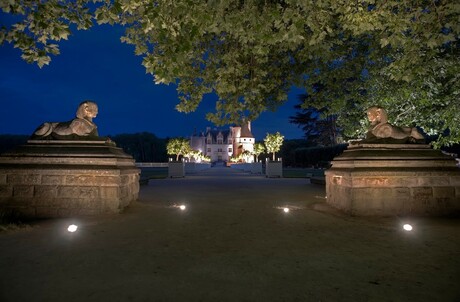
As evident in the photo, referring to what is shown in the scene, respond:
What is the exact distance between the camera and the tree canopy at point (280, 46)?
498cm

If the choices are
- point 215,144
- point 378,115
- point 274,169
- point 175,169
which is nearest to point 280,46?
point 378,115

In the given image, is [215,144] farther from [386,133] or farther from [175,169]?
[386,133]

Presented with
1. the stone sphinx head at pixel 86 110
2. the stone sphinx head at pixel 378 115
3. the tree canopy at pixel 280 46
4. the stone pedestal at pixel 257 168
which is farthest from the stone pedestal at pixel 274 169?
the stone sphinx head at pixel 86 110

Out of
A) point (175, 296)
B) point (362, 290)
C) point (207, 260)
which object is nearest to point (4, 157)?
point (207, 260)

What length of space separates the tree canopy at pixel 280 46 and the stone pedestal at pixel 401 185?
198 centimetres

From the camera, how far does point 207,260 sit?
3.77 m

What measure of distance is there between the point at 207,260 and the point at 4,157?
5.80 m

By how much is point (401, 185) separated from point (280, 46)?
5081mm

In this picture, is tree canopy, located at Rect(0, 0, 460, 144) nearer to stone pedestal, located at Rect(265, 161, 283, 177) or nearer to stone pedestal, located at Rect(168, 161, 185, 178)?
stone pedestal, located at Rect(265, 161, 283, 177)

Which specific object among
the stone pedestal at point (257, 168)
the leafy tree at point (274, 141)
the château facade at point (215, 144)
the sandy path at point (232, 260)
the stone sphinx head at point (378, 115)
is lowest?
the sandy path at point (232, 260)

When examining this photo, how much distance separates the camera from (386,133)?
24.7ft

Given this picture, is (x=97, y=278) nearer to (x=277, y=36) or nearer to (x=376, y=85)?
(x=277, y=36)

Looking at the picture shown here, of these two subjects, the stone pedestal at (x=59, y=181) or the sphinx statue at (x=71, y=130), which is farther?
the sphinx statue at (x=71, y=130)

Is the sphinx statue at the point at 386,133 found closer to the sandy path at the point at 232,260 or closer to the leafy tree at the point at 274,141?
the sandy path at the point at 232,260
